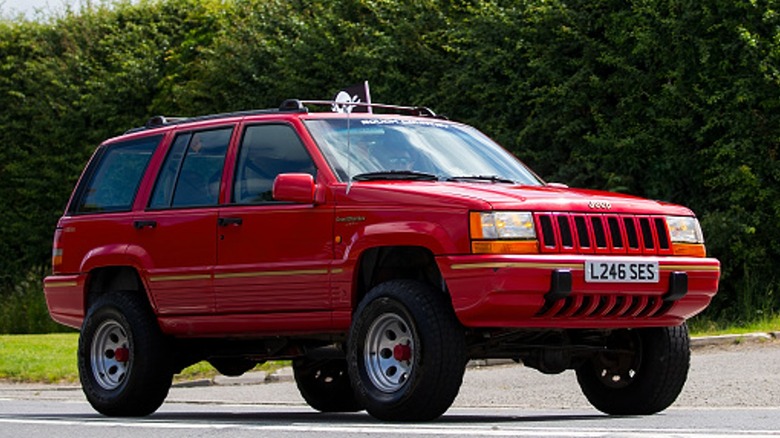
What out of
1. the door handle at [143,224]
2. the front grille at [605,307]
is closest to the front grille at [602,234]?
the front grille at [605,307]

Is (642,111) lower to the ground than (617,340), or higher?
higher

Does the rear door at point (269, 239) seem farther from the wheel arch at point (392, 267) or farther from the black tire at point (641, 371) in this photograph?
the black tire at point (641, 371)

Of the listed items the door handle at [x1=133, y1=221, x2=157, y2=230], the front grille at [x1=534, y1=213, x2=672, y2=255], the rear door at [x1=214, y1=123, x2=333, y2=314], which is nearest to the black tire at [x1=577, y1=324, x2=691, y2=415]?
the front grille at [x1=534, y1=213, x2=672, y2=255]

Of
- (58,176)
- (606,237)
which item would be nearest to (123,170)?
(606,237)

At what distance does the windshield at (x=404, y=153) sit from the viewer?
381 inches

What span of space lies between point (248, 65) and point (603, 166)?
22.6ft

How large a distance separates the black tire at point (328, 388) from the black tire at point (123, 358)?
1301mm

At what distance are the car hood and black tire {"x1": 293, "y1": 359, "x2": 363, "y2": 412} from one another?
2.57 metres

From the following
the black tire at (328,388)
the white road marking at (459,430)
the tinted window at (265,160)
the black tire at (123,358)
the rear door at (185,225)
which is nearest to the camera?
the white road marking at (459,430)

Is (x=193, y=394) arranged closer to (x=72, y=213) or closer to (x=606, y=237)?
(x=72, y=213)

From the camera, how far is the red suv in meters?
8.65

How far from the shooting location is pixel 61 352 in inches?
755

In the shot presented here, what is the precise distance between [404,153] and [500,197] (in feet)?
4.04

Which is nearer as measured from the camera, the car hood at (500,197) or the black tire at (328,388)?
the car hood at (500,197)
